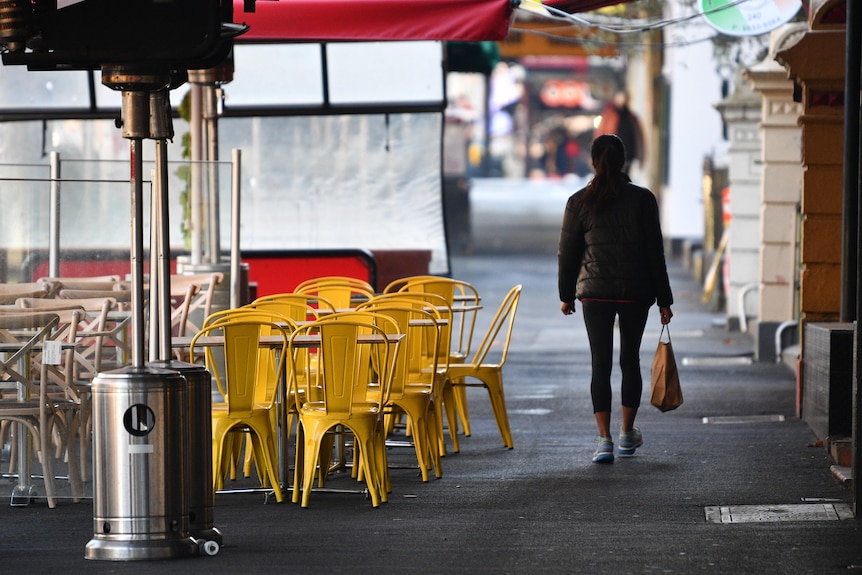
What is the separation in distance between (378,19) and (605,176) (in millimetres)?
2208

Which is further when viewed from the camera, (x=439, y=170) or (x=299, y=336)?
(x=439, y=170)

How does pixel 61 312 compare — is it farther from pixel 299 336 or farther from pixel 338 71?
pixel 338 71

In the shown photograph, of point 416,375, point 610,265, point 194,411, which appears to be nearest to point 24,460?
point 194,411

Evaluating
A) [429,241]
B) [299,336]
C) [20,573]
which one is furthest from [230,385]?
[429,241]

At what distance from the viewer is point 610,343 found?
9.45 metres

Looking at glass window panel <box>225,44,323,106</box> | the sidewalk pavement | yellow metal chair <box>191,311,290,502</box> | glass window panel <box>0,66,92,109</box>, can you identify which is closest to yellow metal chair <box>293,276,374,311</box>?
the sidewalk pavement

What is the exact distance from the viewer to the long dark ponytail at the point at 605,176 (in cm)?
938

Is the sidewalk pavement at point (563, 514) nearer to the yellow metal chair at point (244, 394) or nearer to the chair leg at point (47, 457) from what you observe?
the chair leg at point (47, 457)

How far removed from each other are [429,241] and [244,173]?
2.07m

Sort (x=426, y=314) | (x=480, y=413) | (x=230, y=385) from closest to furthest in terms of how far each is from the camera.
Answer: (x=230, y=385)
(x=426, y=314)
(x=480, y=413)

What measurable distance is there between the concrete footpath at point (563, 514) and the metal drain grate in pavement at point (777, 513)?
0.01 m

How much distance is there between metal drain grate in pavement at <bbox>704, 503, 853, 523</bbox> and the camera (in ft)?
25.1

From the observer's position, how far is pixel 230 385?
27.3 ft

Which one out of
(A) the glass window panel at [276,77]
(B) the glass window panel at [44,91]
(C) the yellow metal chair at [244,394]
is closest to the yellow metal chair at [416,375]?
(C) the yellow metal chair at [244,394]
